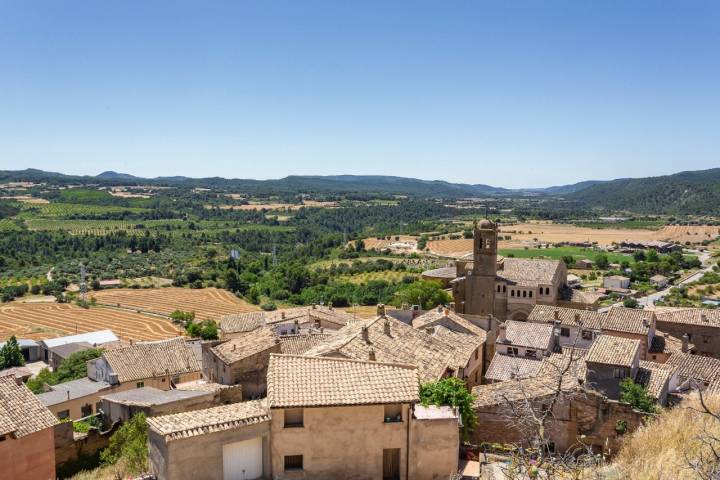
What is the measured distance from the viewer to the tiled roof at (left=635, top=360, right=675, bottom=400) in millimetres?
23000

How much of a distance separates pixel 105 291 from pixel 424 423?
102716 millimetres

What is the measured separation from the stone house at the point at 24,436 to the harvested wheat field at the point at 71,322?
49.3 metres

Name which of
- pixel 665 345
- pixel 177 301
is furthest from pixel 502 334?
pixel 177 301

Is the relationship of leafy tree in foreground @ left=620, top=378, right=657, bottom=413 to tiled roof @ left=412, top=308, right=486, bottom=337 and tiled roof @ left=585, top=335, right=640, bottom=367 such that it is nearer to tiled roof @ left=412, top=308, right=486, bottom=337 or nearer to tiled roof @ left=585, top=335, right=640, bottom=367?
tiled roof @ left=585, top=335, right=640, bottom=367

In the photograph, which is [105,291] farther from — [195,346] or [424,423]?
[424,423]

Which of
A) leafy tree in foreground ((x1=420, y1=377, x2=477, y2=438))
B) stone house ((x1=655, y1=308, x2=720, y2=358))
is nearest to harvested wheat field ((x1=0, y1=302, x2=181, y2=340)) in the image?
stone house ((x1=655, y1=308, x2=720, y2=358))

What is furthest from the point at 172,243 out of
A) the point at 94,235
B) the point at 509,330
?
the point at 509,330

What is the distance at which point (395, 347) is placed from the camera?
2664 cm

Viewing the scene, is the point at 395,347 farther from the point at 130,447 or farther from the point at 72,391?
the point at 72,391

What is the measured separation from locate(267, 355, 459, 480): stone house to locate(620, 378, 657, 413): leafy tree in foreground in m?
8.17

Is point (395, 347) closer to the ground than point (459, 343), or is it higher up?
higher up

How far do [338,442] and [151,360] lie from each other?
22817 mm

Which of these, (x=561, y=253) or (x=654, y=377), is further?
(x=561, y=253)

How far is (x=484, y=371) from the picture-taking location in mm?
33969
